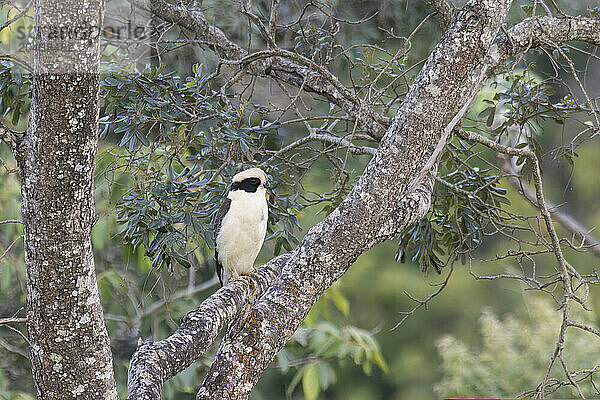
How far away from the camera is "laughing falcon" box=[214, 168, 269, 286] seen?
5.29 feet

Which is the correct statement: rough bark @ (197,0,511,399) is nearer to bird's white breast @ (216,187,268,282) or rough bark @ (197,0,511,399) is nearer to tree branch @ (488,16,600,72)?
tree branch @ (488,16,600,72)

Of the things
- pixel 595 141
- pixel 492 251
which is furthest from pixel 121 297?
pixel 595 141

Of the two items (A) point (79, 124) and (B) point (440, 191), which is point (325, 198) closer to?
(B) point (440, 191)

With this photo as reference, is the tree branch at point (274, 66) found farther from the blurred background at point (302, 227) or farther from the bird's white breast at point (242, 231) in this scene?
the bird's white breast at point (242, 231)

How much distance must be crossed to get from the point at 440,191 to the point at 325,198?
15.4 inches

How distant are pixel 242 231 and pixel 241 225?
2 centimetres

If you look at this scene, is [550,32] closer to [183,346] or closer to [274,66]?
[274,66]

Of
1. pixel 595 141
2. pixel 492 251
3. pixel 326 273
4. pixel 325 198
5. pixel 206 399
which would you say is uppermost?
pixel 595 141

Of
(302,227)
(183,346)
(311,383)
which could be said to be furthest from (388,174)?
(302,227)

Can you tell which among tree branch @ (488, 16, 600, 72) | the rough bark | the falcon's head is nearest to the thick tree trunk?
the rough bark

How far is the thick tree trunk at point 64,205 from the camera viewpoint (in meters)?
0.69

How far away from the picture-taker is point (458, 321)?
15.7ft

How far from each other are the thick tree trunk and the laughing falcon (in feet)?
2.68

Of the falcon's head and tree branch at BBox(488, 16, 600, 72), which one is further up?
tree branch at BBox(488, 16, 600, 72)
